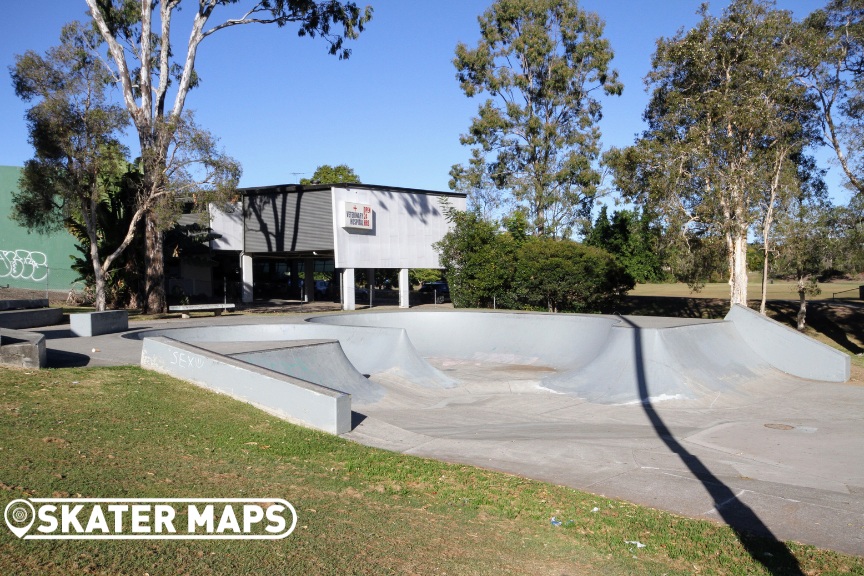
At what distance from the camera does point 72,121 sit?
21.4m

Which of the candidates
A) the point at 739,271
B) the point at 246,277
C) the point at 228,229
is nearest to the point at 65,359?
the point at 228,229

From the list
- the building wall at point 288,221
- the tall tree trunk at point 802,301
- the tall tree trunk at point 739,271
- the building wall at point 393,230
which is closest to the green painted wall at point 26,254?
the building wall at point 288,221

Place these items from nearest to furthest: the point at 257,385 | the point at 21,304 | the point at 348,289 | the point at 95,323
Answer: the point at 257,385, the point at 95,323, the point at 21,304, the point at 348,289

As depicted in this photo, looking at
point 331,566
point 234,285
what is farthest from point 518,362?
point 234,285

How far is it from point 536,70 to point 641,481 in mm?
34535

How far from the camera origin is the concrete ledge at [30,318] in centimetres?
1648

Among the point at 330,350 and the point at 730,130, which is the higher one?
the point at 730,130

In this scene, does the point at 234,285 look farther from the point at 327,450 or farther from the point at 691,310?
the point at 327,450

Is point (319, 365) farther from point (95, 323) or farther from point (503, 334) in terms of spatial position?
point (503, 334)

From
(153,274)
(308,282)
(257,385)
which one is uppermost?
(153,274)

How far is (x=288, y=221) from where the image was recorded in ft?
110

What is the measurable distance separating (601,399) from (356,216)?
2025 cm

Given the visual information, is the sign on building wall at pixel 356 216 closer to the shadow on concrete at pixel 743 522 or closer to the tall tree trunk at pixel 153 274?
the tall tree trunk at pixel 153 274

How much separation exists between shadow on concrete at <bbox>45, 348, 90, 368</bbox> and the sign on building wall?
20289 mm
